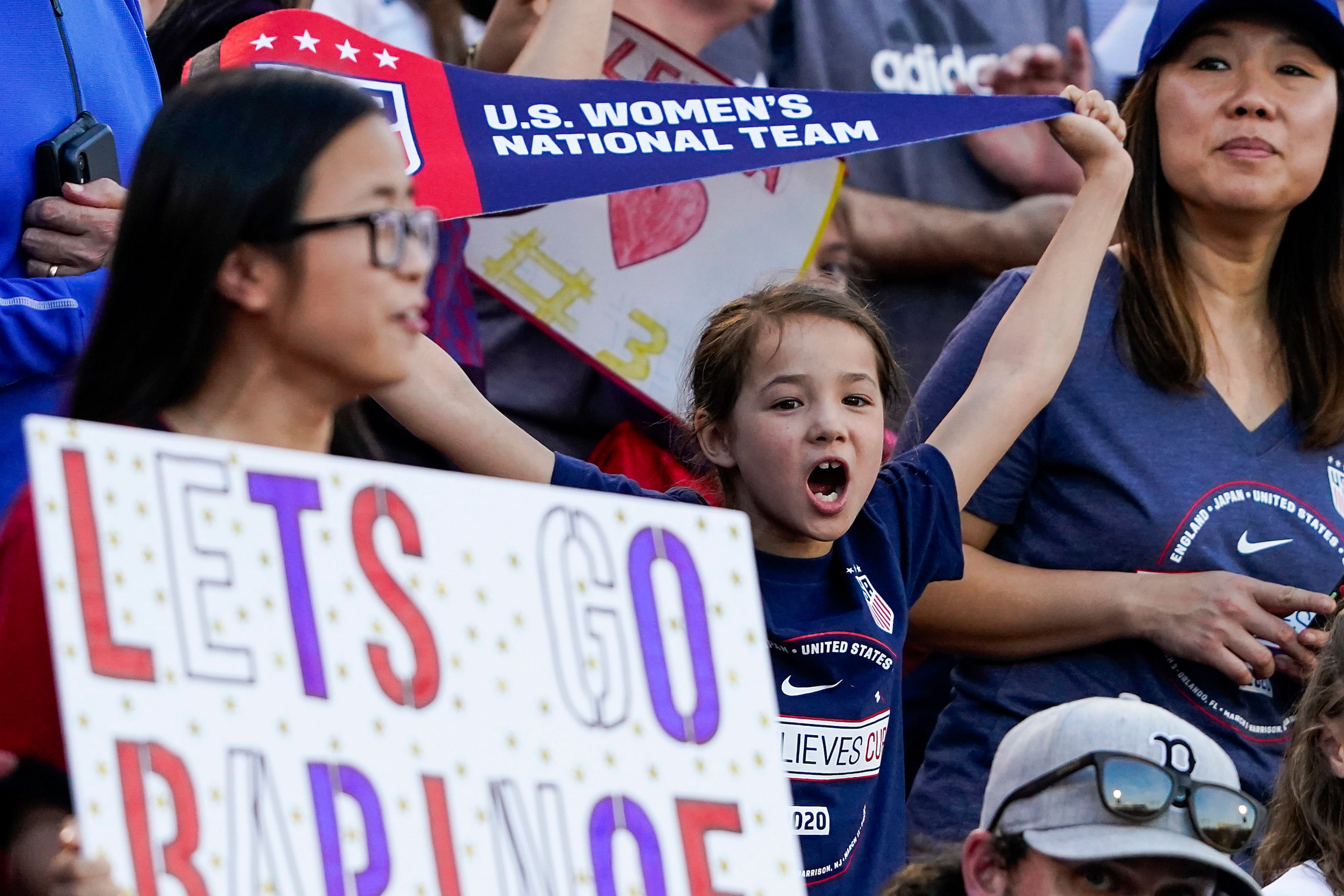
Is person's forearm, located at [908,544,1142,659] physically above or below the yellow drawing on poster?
below

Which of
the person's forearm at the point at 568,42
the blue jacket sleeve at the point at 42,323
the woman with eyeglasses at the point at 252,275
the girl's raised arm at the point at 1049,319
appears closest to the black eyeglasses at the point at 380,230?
the woman with eyeglasses at the point at 252,275

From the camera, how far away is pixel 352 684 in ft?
5.25

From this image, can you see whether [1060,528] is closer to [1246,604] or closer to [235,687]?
[1246,604]

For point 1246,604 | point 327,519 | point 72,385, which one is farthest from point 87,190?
point 1246,604

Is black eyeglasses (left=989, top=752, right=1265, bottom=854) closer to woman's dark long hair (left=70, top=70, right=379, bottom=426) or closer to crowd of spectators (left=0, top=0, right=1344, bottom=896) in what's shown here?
crowd of spectators (left=0, top=0, right=1344, bottom=896)

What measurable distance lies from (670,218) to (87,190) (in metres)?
1.21

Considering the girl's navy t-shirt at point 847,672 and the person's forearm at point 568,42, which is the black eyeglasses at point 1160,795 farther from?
the person's forearm at point 568,42

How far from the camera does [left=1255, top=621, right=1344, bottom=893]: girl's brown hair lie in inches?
110

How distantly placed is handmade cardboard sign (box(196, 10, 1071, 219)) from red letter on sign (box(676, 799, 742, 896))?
1.30 m

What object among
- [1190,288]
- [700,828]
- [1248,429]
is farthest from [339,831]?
[1190,288]

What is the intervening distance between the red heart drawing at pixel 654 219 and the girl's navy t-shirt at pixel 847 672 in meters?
A: 0.75

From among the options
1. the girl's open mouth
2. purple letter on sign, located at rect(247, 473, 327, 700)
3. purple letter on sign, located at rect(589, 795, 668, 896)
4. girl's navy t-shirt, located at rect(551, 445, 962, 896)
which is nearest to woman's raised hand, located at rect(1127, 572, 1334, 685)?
→ girl's navy t-shirt, located at rect(551, 445, 962, 896)

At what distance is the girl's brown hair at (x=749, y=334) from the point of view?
110 inches

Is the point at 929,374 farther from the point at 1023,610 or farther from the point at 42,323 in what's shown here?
the point at 42,323
